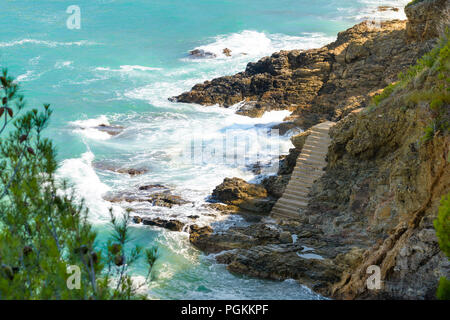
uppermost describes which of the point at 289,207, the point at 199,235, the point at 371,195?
the point at 371,195

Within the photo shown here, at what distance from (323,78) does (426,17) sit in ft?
18.7

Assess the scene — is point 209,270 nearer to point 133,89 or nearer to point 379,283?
point 379,283

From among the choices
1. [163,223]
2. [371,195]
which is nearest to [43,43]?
[163,223]

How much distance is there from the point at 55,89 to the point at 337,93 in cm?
1960

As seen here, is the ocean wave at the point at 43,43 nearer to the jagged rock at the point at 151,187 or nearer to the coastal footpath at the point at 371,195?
the coastal footpath at the point at 371,195

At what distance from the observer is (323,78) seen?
27141mm

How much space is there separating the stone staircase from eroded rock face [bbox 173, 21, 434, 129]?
11.5 feet

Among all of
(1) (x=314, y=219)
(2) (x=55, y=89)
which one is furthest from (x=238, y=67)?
(1) (x=314, y=219)

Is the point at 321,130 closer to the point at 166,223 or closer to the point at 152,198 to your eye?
the point at 152,198

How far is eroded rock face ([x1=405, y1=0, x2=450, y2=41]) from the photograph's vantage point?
23.1 m

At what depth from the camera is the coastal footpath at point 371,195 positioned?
35.6 feet

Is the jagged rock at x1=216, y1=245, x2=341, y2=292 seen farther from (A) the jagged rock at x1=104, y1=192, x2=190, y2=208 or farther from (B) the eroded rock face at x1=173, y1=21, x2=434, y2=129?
(B) the eroded rock face at x1=173, y1=21, x2=434, y2=129

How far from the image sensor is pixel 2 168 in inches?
325

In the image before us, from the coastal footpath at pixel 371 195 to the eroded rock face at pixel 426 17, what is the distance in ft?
0.14
